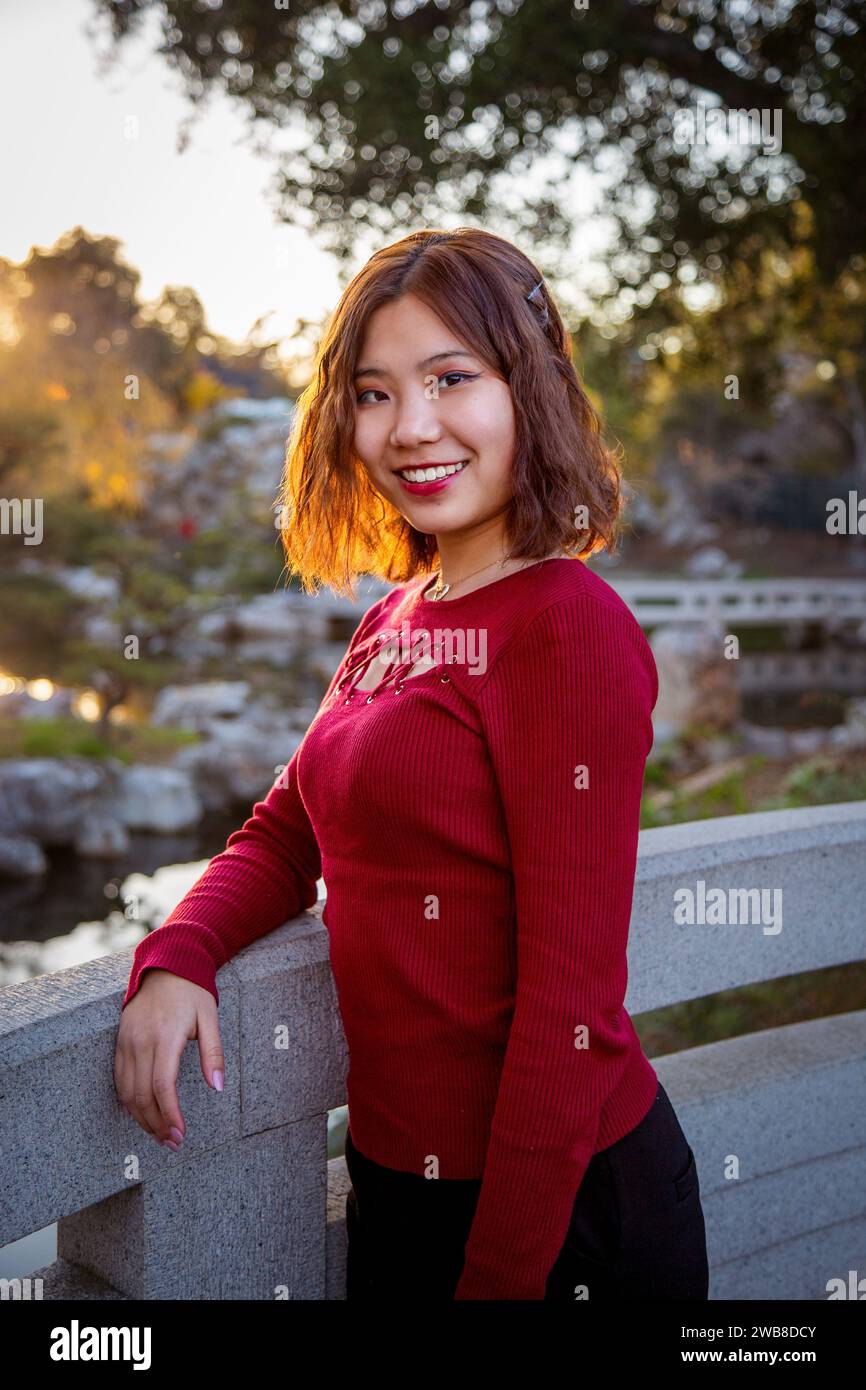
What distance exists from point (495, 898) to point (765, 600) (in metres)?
16.6

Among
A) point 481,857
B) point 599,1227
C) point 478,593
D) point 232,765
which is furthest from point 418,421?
point 232,765

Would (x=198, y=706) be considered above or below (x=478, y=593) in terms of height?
above

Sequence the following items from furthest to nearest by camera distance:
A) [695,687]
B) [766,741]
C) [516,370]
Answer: [695,687] → [766,741] → [516,370]

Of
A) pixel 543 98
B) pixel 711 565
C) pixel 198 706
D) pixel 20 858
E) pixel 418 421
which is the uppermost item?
pixel 711 565

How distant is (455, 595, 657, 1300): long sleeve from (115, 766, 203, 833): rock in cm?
635

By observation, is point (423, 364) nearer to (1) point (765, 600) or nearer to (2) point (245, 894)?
(2) point (245, 894)

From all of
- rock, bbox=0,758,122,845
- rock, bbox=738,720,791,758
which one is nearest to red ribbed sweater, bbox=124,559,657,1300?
rock, bbox=0,758,122,845

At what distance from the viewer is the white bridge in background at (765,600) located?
15.5m

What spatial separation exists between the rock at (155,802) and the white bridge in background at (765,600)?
886cm

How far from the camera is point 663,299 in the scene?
16.6 ft

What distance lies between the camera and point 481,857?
1.11 meters

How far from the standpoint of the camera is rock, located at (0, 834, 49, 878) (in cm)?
641
